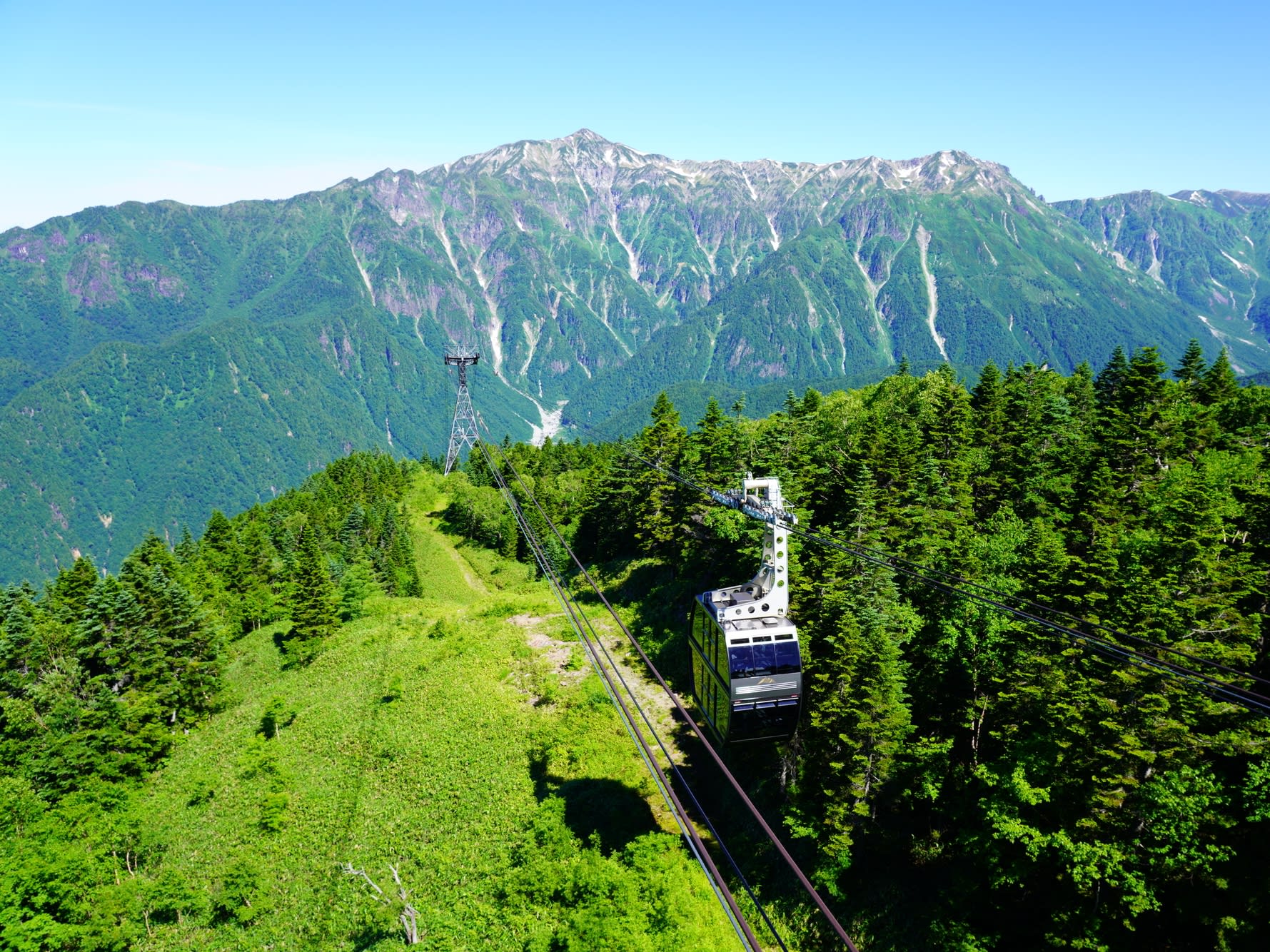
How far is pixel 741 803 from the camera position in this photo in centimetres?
4028

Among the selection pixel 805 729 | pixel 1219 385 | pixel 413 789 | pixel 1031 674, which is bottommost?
pixel 413 789

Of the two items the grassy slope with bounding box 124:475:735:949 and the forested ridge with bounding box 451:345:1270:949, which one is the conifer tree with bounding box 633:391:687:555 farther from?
the grassy slope with bounding box 124:475:735:949

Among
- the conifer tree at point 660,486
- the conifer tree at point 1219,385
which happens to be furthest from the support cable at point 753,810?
the conifer tree at point 1219,385

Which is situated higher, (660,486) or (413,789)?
(660,486)

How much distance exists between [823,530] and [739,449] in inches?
559

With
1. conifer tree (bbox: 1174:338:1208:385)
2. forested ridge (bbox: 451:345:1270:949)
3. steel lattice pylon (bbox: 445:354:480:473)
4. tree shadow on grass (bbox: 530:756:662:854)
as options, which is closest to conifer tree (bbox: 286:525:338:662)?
steel lattice pylon (bbox: 445:354:480:473)

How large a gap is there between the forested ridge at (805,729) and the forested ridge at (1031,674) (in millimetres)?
161

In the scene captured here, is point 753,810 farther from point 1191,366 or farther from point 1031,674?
point 1191,366

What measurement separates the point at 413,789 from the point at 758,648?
94.6ft

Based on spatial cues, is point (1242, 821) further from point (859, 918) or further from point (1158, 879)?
point (859, 918)

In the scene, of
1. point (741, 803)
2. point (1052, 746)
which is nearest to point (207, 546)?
point (741, 803)

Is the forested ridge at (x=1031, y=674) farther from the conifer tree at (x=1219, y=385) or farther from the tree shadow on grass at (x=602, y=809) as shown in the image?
the tree shadow on grass at (x=602, y=809)

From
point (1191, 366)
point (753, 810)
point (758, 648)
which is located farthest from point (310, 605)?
point (1191, 366)

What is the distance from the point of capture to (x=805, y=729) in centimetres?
3444
